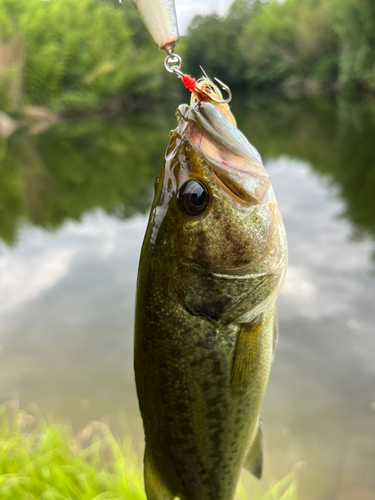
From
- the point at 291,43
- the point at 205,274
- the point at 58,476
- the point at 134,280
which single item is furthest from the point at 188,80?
the point at 291,43

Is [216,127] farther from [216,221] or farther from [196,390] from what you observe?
[196,390]

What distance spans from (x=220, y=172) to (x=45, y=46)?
180 feet

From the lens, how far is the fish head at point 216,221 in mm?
1305

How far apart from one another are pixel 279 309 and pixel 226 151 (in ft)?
17.9

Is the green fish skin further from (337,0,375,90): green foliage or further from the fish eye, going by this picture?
(337,0,375,90): green foliage

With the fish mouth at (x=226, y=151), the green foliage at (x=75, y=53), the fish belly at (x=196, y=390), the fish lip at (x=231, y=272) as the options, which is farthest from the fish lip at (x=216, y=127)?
the green foliage at (x=75, y=53)

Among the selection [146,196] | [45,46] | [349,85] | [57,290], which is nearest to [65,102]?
[45,46]

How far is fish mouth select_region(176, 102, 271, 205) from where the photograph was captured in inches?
50.7

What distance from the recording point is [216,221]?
52.8 inches

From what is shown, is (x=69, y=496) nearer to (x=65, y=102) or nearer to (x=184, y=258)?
(x=184, y=258)

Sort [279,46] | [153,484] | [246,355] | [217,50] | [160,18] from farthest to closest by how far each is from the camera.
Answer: [217,50], [279,46], [153,484], [246,355], [160,18]

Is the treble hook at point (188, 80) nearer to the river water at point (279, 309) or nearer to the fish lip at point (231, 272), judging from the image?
the fish lip at point (231, 272)

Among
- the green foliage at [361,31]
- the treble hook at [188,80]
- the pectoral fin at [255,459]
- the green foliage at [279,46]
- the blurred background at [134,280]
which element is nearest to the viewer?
the treble hook at [188,80]

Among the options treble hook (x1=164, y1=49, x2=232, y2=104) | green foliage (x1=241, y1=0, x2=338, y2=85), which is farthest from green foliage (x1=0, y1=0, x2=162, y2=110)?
treble hook (x1=164, y1=49, x2=232, y2=104)
